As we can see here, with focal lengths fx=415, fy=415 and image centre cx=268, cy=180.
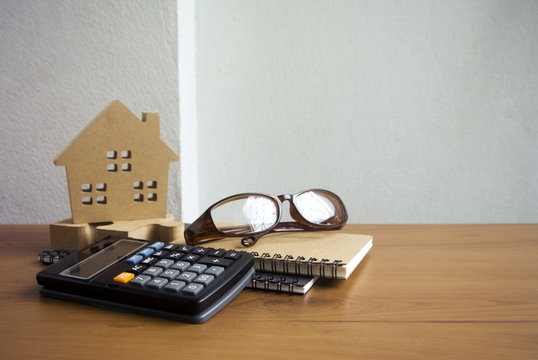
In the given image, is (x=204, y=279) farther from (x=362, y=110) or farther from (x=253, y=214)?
(x=362, y=110)

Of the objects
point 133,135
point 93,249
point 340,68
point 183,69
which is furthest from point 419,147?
point 93,249

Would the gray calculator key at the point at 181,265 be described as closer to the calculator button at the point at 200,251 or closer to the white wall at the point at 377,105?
the calculator button at the point at 200,251

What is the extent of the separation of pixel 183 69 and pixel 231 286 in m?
0.65

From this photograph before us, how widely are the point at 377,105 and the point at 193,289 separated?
788mm

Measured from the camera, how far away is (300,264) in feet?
1.49

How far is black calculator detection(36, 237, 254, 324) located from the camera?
1.19ft

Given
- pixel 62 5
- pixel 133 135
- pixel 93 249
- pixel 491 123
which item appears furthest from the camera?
pixel 491 123

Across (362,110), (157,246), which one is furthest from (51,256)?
(362,110)

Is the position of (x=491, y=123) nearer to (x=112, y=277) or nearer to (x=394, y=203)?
(x=394, y=203)

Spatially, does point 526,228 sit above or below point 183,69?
below

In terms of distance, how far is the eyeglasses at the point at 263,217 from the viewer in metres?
0.54

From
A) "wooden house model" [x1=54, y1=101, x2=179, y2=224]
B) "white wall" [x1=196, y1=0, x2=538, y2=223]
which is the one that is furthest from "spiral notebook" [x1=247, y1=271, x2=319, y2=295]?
"white wall" [x1=196, y1=0, x2=538, y2=223]

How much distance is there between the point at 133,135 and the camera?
1.98ft

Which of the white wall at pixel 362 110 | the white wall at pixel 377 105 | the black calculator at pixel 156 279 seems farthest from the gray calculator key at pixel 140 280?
the white wall at pixel 377 105
